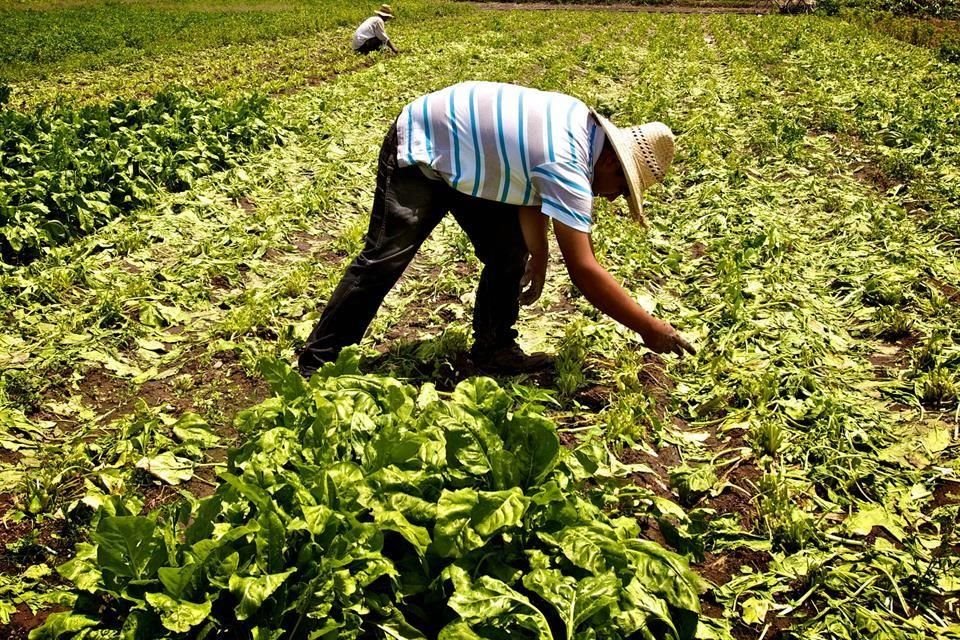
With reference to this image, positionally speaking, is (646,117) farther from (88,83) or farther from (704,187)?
(88,83)

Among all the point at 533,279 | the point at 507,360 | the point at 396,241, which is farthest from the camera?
the point at 507,360

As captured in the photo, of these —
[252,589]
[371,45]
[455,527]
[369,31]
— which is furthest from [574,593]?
[371,45]

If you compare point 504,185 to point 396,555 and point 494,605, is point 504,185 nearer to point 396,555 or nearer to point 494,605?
point 396,555

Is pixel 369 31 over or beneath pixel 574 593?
over

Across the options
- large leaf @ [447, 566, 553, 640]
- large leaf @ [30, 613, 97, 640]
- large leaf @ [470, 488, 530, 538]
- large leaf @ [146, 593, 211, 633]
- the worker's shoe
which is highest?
large leaf @ [470, 488, 530, 538]

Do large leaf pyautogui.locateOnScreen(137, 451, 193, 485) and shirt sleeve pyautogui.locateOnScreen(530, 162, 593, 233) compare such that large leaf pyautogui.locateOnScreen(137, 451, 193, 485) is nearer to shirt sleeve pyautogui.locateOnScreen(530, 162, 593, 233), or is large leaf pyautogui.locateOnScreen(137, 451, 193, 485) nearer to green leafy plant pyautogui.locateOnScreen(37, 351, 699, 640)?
green leafy plant pyautogui.locateOnScreen(37, 351, 699, 640)

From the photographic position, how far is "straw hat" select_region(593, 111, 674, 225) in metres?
3.36

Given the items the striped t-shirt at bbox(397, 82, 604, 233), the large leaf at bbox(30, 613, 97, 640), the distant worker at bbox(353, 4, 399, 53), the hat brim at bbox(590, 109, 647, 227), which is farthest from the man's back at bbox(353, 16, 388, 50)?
the large leaf at bbox(30, 613, 97, 640)

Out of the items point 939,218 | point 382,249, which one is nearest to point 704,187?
point 939,218

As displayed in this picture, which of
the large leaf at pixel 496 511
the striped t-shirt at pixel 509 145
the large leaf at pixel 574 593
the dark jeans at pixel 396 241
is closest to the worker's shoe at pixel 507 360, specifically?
the dark jeans at pixel 396 241

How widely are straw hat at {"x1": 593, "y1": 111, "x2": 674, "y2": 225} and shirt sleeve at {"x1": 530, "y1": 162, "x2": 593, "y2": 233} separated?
226mm

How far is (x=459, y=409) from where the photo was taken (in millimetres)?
2715

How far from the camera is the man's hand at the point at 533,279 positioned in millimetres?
4012

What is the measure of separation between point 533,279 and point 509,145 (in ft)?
3.26
